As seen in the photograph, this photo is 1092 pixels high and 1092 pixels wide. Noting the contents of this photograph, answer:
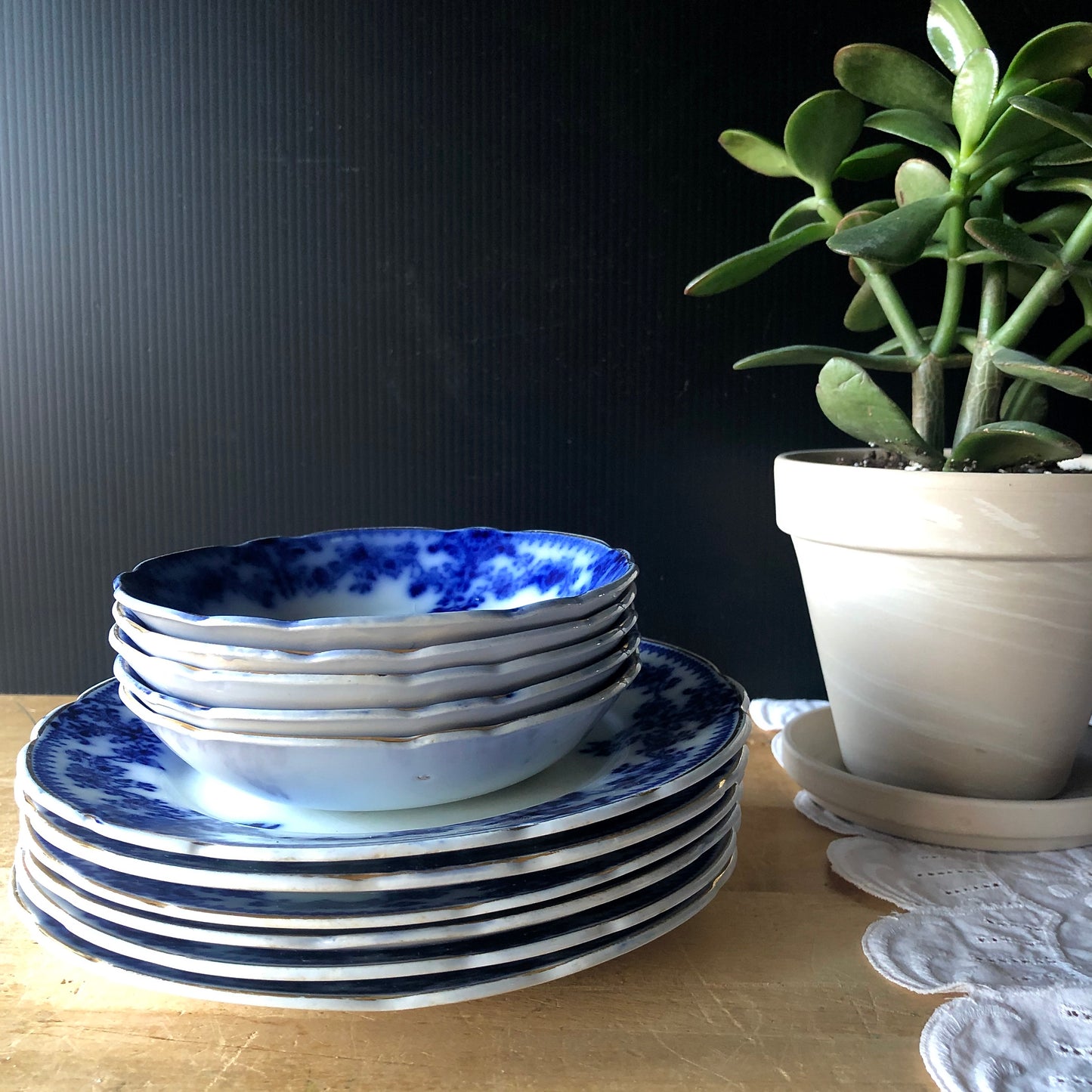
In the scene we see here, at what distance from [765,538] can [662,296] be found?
21cm

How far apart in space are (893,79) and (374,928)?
20.2 inches

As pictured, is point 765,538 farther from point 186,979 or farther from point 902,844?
point 186,979

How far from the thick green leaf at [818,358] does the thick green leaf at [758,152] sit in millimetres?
124

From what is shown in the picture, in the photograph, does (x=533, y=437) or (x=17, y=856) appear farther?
(x=533, y=437)

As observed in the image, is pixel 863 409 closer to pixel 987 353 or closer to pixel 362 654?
pixel 987 353

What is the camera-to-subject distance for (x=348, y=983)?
0.35 meters

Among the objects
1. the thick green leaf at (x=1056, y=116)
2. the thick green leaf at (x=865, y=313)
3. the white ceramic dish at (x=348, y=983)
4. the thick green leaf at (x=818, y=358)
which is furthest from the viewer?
the thick green leaf at (x=865, y=313)

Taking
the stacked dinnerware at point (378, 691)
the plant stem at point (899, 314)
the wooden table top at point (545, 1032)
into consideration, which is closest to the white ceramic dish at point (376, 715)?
the stacked dinnerware at point (378, 691)

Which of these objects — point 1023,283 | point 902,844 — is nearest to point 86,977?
point 902,844

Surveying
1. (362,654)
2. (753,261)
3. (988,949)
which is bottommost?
(988,949)

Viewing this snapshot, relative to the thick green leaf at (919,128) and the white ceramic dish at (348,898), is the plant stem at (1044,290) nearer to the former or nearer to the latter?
the thick green leaf at (919,128)

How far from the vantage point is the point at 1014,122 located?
0.52 meters

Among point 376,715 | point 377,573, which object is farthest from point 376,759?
point 377,573

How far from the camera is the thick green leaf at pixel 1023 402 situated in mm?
601
